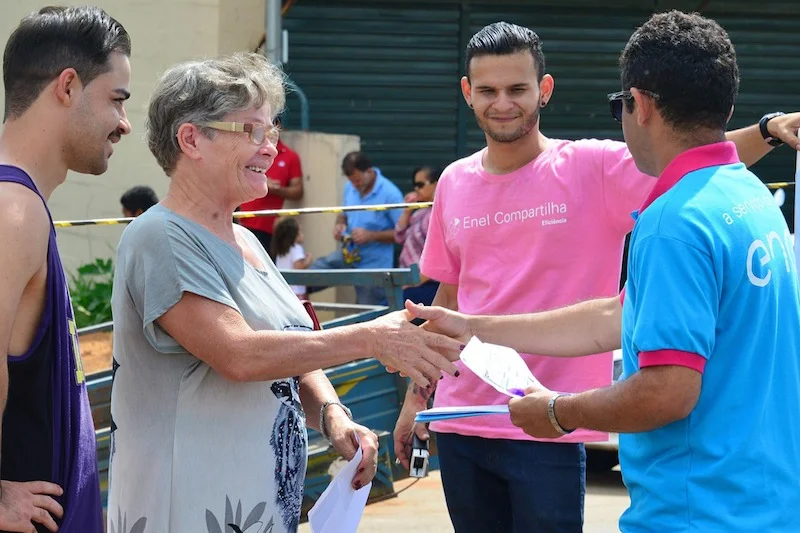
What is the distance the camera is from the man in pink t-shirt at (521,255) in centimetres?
388

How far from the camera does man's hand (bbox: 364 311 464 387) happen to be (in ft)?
10.5

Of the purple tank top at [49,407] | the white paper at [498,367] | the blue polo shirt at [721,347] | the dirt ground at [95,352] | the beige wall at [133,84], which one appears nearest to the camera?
the blue polo shirt at [721,347]

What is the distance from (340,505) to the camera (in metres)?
3.32

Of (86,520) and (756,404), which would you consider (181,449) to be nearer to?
(86,520)

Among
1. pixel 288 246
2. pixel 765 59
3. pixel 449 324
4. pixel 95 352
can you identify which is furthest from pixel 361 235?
pixel 449 324

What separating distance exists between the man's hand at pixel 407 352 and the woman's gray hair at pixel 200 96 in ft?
2.32

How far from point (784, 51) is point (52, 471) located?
12568mm

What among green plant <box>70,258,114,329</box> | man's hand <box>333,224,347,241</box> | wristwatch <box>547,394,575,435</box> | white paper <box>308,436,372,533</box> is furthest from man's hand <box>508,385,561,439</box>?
man's hand <box>333,224,347,241</box>

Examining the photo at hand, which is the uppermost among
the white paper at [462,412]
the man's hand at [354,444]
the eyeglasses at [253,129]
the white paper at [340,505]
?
the eyeglasses at [253,129]

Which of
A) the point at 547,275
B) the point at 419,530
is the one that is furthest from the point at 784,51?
the point at 547,275

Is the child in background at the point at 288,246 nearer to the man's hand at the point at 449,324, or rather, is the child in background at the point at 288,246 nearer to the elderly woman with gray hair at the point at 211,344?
the man's hand at the point at 449,324

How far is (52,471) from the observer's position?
2.73m

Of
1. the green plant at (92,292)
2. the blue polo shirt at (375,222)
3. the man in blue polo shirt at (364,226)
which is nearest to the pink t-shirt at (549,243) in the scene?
the green plant at (92,292)

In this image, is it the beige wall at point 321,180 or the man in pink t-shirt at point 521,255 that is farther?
the beige wall at point 321,180
